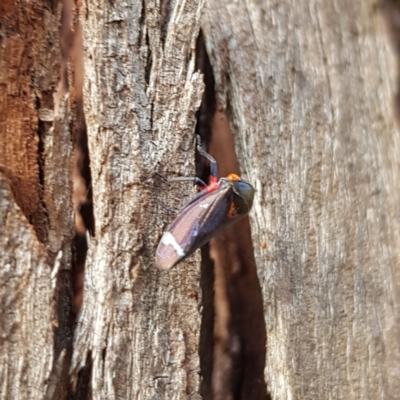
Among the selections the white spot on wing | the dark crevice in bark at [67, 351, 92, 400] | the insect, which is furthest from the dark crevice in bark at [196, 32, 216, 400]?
the dark crevice in bark at [67, 351, 92, 400]

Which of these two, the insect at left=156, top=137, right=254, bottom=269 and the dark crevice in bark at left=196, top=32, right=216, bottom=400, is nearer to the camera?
the insect at left=156, top=137, right=254, bottom=269

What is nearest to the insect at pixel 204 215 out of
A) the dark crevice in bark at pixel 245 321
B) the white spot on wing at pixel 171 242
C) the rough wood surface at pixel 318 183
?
the white spot on wing at pixel 171 242

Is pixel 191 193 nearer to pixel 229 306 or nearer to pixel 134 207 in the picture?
pixel 134 207

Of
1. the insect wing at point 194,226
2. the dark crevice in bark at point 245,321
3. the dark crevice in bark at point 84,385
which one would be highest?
the insect wing at point 194,226

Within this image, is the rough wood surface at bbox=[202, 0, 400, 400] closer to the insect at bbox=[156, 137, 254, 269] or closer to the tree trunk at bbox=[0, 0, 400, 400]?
the tree trunk at bbox=[0, 0, 400, 400]

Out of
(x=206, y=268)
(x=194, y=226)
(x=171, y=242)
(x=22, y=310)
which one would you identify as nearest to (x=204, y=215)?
(x=194, y=226)

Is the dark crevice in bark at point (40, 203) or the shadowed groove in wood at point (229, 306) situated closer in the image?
the dark crevice in bark at point (40, 203)

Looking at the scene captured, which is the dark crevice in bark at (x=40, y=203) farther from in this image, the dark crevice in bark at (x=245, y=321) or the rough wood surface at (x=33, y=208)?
the dark crevice in bark at (x=245, y=321)
